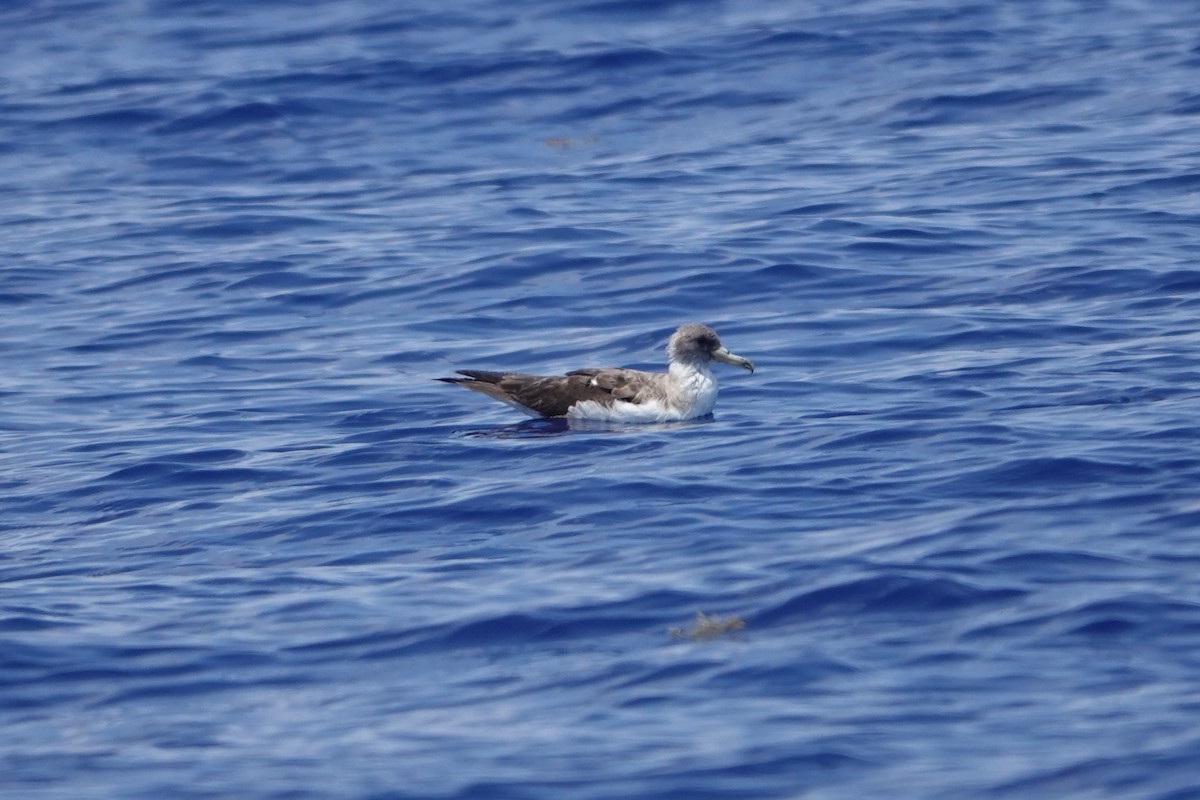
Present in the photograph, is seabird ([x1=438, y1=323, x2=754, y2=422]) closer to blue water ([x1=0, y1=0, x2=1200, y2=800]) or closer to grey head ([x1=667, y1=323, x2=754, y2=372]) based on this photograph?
grey head ([x1=667, y1=323, x2=754, y2=372])

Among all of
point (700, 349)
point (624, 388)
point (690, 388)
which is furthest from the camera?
point (700, 349)

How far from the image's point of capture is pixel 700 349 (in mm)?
14312

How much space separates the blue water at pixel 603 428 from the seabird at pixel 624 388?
8.1 inches

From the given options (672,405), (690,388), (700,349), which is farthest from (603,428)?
(700,349)

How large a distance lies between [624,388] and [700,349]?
67cm

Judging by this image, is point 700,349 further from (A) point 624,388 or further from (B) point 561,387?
(B) point 561,387

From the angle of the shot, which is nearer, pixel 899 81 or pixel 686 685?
pixel 686 685

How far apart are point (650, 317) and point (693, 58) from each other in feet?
31.3

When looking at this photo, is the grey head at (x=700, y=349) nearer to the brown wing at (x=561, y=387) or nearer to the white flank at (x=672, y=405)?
the white flank at (x=672, y=405)

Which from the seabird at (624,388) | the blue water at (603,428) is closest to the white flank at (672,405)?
the seabird at (624,388)

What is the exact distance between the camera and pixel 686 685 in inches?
336

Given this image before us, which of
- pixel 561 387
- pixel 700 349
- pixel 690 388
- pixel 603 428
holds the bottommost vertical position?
pixel 603 428

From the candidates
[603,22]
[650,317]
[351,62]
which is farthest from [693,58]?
[650,317]

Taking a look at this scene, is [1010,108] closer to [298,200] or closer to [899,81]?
[899,81]
